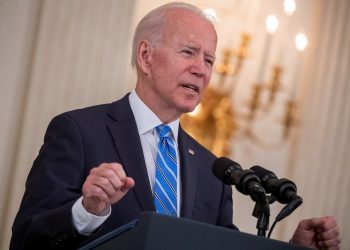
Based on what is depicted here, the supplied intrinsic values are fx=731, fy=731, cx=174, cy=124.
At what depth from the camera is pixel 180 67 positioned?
2715 millimetres

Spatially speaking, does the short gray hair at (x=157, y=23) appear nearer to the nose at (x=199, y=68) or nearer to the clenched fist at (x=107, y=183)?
the nose at (x=199, y=68)

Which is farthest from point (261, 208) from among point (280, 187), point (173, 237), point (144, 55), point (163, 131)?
point (144, 55)

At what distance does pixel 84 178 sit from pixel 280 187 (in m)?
0.65

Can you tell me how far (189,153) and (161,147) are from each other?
192 mm

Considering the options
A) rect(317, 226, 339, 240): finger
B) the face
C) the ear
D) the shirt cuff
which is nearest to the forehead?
the face

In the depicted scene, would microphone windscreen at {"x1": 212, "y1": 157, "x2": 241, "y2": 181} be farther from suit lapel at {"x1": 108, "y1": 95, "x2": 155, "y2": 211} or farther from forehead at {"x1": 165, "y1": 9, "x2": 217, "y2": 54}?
forehead at {"x1": 165, "y1": 9, "x2": 217, "y2": 54}

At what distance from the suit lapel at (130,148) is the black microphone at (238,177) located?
0.32m

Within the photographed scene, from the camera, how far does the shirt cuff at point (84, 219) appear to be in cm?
208

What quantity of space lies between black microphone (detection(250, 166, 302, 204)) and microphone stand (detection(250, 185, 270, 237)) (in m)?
0.08

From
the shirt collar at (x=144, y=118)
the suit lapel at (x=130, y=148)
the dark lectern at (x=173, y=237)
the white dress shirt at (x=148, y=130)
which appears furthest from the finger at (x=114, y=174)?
the shirt collar at (x=144, y=118)

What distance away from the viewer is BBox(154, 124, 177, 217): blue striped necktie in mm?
2490

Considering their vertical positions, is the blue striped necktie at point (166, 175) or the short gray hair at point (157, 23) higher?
the short gray hair at point (157, 23)

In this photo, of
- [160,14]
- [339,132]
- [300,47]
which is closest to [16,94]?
[300,47]

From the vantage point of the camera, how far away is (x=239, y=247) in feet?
6.06
